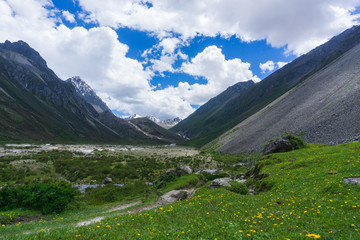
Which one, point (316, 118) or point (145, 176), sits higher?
point (145, 176)

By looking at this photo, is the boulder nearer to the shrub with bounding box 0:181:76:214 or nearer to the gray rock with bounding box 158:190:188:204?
the gray rock with bounding box 158:190:188:204

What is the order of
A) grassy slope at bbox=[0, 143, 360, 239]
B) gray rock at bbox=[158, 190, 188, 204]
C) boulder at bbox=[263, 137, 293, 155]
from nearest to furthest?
grassy slope at bbox=[0, 143, 360, 239]
gray rock at bbox=[158, 190, 188, 204]
boulder at bbox=[263, 137, 293, 155]

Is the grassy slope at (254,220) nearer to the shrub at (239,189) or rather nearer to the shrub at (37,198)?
the shrub at (239,189)

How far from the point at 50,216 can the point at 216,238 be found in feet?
63.0

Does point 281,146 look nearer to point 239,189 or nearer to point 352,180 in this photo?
point 239,189

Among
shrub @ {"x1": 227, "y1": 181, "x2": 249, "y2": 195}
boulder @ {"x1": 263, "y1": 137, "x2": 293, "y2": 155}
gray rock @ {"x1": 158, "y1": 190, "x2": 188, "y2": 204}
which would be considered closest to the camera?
shrub @ {"x1": 227, "y1": 181, "x2": 249, "y2": 195}

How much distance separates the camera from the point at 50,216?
18938 millimetres

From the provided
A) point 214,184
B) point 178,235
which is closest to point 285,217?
point 178,235

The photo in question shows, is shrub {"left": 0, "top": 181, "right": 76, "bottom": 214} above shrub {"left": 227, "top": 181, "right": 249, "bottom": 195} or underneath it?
above

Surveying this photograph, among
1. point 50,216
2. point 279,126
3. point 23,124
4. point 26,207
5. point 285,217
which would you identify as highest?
point 23,124

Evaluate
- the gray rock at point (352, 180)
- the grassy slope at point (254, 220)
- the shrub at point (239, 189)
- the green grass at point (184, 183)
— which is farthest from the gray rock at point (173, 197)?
the gray rock at point (352, 180)

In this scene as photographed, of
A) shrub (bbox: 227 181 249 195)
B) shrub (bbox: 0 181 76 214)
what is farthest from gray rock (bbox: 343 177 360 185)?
shrub (bbox: 0 181 76 214)

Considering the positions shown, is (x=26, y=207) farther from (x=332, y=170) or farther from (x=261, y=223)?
(x=332, y=170)

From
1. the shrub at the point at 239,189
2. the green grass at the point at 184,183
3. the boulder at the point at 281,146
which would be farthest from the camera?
the boulder at the point at 281,146
